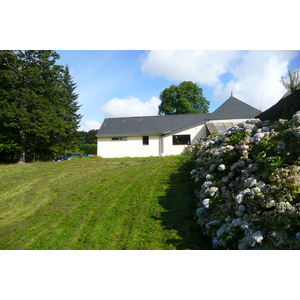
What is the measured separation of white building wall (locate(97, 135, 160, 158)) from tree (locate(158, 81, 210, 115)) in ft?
65.6

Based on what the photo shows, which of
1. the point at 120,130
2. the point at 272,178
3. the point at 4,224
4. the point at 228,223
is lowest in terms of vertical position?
the point at 4,224

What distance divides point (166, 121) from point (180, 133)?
275 centimetres

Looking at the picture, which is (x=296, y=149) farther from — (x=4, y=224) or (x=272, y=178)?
(x=4, y=224)

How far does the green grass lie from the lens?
11.7ft

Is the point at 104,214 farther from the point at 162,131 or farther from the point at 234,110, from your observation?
the point at 234,110

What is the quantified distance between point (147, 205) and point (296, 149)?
3006 millimetres

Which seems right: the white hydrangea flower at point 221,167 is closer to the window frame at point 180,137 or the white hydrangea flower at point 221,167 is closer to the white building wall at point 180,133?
the white building wall at point 180,133

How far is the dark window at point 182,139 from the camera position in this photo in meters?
19.8

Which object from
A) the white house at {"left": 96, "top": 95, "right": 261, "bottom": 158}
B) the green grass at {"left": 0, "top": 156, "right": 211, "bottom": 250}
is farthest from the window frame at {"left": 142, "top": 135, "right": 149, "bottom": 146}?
the green grass at {"left": 0, "top": 156, "right": 211, "bottom": 250}

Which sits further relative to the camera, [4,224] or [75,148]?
[75,148]

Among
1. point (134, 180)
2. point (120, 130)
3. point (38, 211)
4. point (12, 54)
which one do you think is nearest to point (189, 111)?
point (120, 130)

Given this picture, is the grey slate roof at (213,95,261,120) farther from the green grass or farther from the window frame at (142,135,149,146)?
the green grass
